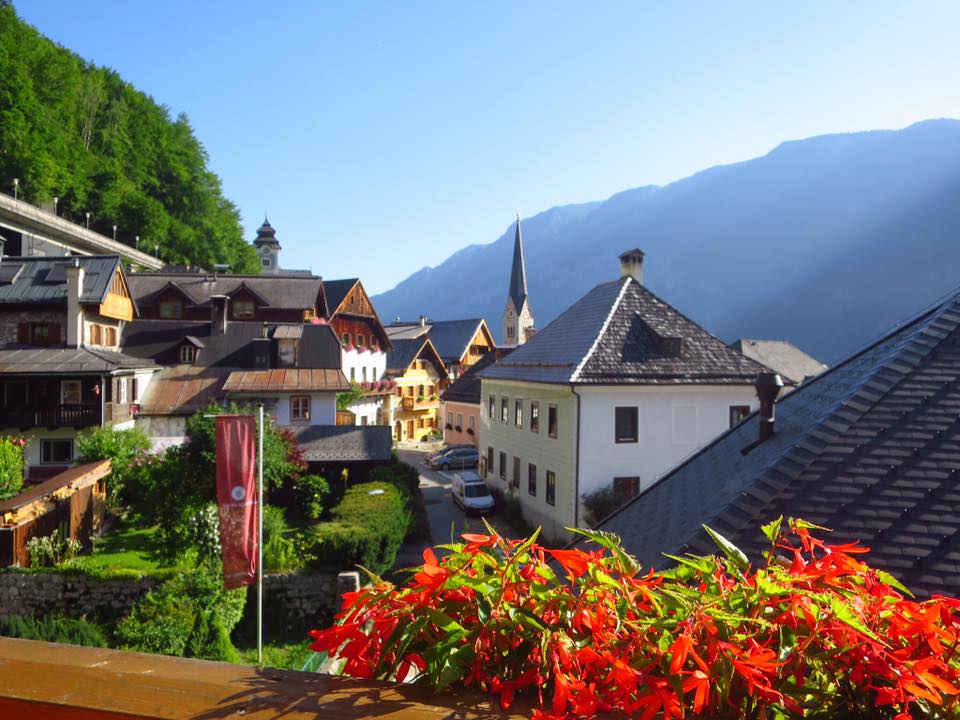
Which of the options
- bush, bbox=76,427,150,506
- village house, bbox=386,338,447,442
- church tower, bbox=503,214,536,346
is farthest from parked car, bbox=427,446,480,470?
church tower, bbox=503,214,536,346

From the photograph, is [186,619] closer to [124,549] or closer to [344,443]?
[124,549]

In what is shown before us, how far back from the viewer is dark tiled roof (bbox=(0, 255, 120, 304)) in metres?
29.0

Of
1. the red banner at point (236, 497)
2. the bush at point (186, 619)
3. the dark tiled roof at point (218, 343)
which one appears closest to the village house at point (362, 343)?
the dark tiled roof at point (218, 343)

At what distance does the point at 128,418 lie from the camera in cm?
2856

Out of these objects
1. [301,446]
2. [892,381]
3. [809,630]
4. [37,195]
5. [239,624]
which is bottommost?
[239,624]

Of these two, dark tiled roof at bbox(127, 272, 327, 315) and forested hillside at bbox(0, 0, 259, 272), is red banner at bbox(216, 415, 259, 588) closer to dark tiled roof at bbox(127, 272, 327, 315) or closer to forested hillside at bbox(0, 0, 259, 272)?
dark tiled roof at bbox(127, 272, 327, 315)

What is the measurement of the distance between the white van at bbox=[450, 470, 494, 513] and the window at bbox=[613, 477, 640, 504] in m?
6.38

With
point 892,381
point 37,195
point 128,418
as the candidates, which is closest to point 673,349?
point 892,381

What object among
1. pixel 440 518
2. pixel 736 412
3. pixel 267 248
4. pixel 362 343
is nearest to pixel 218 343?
pixel 362 343

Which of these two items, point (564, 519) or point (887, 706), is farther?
point (564, 519)

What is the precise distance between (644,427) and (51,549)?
1702 centimetres

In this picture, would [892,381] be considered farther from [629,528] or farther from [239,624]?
[239,624]

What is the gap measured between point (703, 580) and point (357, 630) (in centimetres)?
75

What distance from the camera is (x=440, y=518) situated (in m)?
25.5
